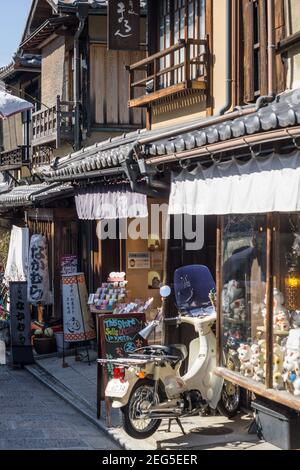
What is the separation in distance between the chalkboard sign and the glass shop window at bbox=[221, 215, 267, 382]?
735 centimetres

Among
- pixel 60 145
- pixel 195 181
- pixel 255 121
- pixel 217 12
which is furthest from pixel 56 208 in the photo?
pixel 255 121

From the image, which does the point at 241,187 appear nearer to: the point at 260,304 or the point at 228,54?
the point at 260,304

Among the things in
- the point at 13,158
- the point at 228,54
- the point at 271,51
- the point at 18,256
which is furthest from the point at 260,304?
the point at 13,158

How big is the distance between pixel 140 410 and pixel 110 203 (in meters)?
5.21

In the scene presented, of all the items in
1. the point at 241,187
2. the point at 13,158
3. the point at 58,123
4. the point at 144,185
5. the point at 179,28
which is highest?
the point at 179,28

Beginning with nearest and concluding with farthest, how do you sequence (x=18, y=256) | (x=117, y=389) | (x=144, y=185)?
(x=117, y=389) < (x=144, y=185) < (x=18, y=256)

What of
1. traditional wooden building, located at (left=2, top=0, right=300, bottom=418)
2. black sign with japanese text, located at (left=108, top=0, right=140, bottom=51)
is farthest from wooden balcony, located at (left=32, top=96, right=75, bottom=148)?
black sign with japanese text, located at (left=108, top=0, right=140, bottom=51)

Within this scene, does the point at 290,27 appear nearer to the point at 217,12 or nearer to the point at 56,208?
the point at 217,12

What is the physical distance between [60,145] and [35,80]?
22.4 ft

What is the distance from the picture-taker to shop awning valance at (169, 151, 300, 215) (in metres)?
8.26

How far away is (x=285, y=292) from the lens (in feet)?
30.6

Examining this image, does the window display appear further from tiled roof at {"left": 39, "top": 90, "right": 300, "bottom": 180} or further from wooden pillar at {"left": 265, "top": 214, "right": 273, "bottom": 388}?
tiled roof at {"left": 39, "top": 90, "right": 300, "bottom": 180}

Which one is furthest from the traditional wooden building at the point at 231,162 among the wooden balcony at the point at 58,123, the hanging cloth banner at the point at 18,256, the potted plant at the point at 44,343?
the wooden balcony at the point at 58,123

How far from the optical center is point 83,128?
70.0 feet
